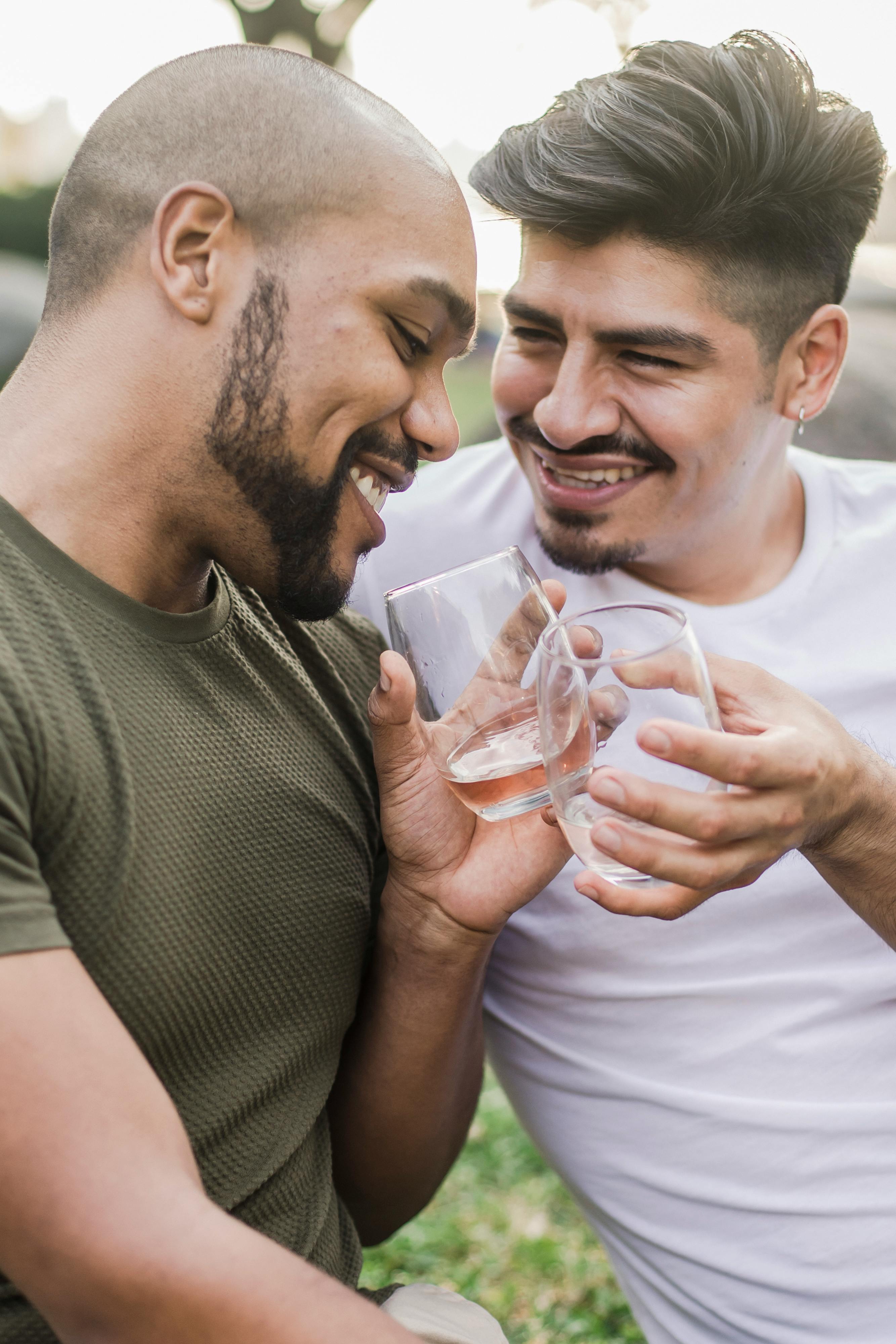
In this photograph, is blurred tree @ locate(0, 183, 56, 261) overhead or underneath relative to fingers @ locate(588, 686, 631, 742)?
underneath

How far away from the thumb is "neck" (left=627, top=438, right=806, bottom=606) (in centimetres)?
85

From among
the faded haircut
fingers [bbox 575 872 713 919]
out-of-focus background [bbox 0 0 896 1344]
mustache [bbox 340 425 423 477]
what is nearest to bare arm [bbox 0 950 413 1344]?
fingers [bbox 575 872 713 919]

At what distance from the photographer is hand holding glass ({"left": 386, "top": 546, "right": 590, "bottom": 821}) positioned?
1.83m

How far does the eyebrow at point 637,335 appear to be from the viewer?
243cm

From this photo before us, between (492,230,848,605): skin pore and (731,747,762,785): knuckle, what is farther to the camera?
(492,230,848,605): skin pore

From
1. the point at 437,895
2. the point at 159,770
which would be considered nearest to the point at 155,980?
the point at 159,770

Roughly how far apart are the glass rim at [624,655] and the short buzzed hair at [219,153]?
2.55 ft

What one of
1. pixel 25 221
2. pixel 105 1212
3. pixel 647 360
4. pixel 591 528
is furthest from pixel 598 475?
pixel 25 221

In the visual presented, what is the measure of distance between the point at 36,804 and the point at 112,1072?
1.23ft

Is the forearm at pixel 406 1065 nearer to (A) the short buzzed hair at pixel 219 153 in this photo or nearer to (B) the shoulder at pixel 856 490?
(A) the short buzzed hair at pixel 219 153

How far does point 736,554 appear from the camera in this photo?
8.94 ft

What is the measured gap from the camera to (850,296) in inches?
250

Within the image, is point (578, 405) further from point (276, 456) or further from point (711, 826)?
point (711, 826)

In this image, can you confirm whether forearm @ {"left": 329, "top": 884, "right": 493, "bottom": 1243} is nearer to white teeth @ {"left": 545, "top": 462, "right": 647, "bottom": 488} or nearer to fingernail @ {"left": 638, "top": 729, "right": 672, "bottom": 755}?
fingernail @ {"left": 638, "top": 729, "right": 672, "bottom": 755}
